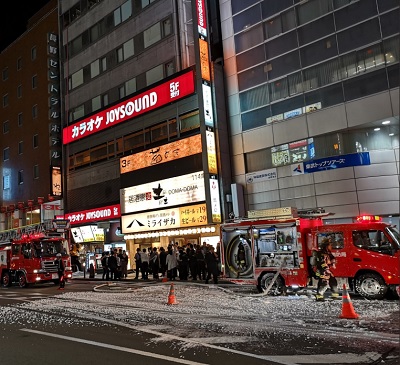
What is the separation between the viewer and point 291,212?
14.4 metres

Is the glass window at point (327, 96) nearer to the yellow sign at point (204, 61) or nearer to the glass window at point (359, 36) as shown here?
the glass window at point (359, 36)

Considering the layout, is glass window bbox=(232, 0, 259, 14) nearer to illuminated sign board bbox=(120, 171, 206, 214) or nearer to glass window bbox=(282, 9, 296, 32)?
glass window bbox=(282, 9, 296, 32)

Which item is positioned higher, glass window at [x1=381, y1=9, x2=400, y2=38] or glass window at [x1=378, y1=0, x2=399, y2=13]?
glass window at [x1=378, y1=0, x2=399, y2=13]

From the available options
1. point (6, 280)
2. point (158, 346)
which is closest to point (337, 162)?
point (158, 346)

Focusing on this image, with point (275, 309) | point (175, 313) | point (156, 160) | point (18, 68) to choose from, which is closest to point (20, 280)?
point (156, 160)

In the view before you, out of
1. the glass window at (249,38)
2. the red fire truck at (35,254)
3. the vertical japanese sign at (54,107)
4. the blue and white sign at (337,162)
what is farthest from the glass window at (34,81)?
the blue and white sign at (337,162)

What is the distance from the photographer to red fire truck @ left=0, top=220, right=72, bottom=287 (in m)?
22.0

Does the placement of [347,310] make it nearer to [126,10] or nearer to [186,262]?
[186,262]

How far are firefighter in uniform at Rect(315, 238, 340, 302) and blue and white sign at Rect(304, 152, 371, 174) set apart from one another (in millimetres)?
9228

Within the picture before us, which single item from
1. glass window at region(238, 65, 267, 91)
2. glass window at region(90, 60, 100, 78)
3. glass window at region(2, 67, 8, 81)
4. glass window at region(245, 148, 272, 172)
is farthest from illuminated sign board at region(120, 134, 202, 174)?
glass window at region(2, 67, 8, 81)

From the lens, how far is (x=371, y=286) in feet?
40.9

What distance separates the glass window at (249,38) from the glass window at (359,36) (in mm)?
4986

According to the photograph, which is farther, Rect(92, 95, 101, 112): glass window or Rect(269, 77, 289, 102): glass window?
Rect(92, 95, 101, 112): glass window

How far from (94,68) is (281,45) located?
1803cm
